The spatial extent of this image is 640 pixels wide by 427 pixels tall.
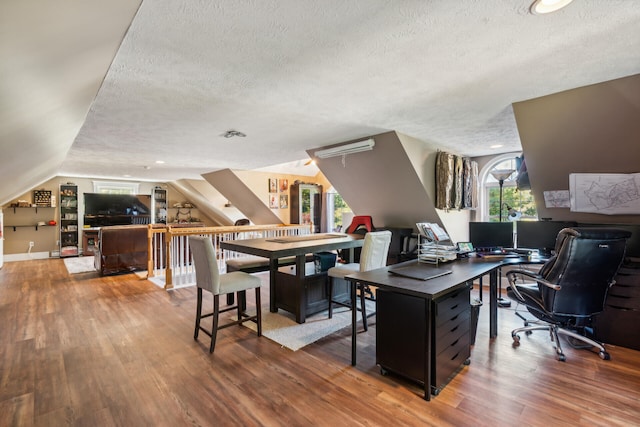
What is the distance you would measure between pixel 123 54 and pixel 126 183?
330 inches

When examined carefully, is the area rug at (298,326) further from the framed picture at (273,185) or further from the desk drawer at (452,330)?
the framed picture at (273,185)

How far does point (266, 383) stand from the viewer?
2178 millimetres

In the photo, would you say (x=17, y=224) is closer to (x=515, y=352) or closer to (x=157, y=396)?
(x=157, y=396)

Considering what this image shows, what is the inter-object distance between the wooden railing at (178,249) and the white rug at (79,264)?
1.79 m

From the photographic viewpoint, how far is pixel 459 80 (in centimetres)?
232

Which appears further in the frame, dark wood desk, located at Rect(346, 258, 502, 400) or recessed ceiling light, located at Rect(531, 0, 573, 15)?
dark wood desk, located at Rect(346, 258, 502, 400)

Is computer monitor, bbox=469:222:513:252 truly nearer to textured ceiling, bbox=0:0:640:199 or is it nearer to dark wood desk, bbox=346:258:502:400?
textured ceiling, bbox=0:0:640:199

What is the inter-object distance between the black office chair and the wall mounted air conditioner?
89.6 inches

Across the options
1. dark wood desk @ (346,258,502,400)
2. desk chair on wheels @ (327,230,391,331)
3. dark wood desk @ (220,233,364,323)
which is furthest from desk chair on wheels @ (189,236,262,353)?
dark wood desk @ (346,258,502,400)

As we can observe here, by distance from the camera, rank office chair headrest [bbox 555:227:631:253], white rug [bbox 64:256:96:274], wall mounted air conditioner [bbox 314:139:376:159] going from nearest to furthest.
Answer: office chair headrest [bbox 555:227:631:253], wall mounted air conditioner [bbox 314:139:376:159], white rug [bbox 64:256:96:274]

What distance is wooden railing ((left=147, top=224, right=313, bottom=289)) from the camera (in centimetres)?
489

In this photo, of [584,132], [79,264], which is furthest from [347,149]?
[79,264]

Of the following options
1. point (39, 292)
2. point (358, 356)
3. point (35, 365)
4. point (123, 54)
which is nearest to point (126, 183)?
point (39, 292)

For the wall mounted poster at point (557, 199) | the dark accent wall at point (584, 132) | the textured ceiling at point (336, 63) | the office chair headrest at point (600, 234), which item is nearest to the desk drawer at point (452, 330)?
the office chair headrest at point (600, 234)
